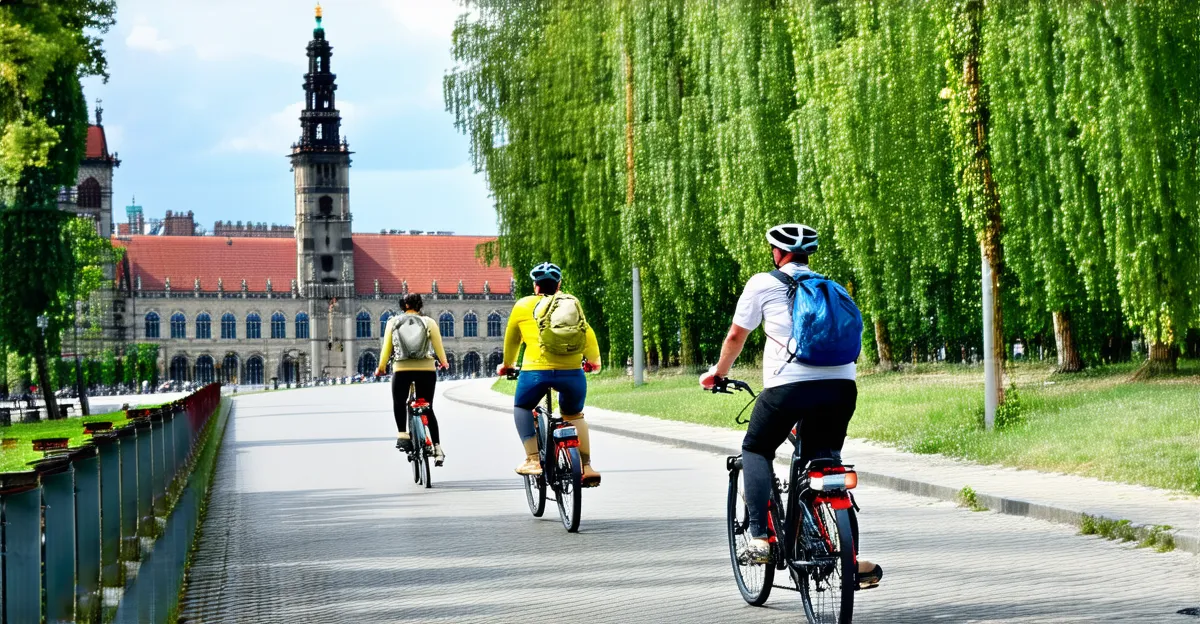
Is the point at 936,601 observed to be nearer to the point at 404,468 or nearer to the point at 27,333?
the point at 404,468

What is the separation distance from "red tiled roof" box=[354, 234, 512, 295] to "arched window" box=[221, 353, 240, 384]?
13.7 meters

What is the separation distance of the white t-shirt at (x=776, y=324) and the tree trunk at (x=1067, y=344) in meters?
23.6

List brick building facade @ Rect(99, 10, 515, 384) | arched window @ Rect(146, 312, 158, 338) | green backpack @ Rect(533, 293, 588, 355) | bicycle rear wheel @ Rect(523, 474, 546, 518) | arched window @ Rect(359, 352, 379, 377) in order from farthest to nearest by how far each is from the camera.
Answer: arched window @ Rect(359, 352, 379, 377), arched window @ Rect(146, 312, 158, 338), brick building facade @ Rect(99, 10, 515, 384), bicycle rear wheel @ Rect(523, 474, 546, 518), green backpack @ Rect(533, 293, 588, 355)

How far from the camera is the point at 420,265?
515ft

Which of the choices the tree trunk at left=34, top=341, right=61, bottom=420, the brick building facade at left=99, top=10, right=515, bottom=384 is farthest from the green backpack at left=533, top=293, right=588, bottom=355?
the brick building facade at left=99, top=10, right=515, bottom=384

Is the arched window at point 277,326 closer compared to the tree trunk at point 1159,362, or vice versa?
the tree trunk at point 1159,362

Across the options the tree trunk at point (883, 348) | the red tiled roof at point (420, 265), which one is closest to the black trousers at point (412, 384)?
the tree trunk at point (883, 348)

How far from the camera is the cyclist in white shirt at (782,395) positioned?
7750 mm

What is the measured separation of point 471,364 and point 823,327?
151 metres

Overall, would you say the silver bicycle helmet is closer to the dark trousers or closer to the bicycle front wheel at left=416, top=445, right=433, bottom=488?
the bicycle front wheel at left=416, top=445, right=433, bottom=488

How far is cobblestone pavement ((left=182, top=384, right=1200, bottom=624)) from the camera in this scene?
8664mm

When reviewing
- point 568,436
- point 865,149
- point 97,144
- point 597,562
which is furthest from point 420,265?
point 597,562

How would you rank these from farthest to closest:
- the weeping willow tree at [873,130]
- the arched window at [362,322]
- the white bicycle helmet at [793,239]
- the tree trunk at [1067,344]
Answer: the arched window at [362,322] < the tree trunk at [1067,344] < the weeping willow tree at [873,130] < the white bicycle helmet at [793,239]

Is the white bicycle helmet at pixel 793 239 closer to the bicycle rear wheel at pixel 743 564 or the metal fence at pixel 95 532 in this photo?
the bicycle rear wheel at pixel 743 564
